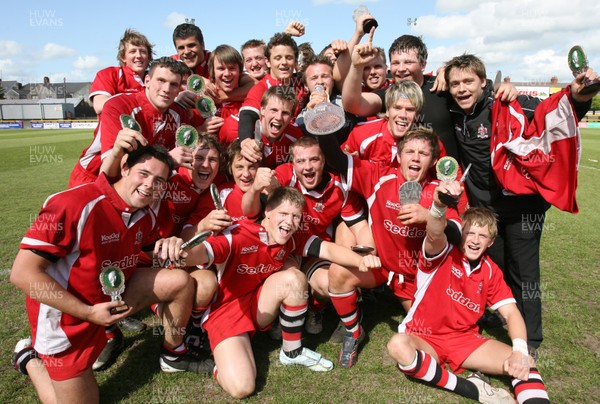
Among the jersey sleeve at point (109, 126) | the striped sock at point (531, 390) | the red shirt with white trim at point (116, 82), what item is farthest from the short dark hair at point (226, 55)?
the striped sock at point (531, 390)

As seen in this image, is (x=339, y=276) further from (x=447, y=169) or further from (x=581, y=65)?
(x=581, y=65)

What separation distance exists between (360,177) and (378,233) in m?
0.54

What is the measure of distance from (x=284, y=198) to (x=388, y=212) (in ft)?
3.05

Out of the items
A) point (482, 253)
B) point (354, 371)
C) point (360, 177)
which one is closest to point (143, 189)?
point (360, 177)

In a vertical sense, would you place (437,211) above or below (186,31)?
below

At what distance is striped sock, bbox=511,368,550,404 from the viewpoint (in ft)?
9.44

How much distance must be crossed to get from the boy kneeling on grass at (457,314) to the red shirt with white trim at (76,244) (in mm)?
2193

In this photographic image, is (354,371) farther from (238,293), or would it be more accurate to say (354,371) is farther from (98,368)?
(98,368)

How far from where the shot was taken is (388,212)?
12.2ft

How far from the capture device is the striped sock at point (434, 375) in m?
3.08

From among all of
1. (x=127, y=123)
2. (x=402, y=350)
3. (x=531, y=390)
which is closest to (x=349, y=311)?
(x=402, y=350)

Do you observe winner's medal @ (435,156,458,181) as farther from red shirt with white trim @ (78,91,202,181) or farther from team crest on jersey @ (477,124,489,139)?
red shirt with white trim @ (78,91,202,181)

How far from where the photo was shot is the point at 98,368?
341 cm

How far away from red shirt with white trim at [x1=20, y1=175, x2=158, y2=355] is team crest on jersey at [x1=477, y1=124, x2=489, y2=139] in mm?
3118
